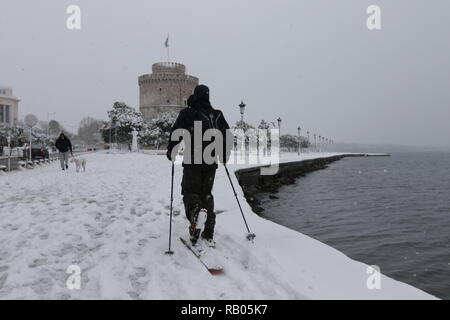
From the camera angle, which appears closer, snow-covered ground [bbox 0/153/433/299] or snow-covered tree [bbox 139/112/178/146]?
snow-covered ground [bbox 0/153/433/299]

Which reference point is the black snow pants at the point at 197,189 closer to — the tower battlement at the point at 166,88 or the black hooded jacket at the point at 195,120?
the black hooded jacket at the point at 195,120

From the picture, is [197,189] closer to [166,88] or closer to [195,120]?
[195,120]

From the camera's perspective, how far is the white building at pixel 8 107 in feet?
276

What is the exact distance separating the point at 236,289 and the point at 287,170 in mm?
30647

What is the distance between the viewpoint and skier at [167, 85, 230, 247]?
4836 mm

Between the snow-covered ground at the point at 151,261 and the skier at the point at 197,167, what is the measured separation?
1.53ft

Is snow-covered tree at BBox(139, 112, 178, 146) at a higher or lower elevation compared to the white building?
lower

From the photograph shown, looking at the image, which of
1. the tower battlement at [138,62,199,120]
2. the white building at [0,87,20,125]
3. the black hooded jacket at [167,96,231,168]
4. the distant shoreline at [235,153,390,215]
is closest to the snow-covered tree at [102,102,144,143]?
the tower battlement at [138,62,199,120]

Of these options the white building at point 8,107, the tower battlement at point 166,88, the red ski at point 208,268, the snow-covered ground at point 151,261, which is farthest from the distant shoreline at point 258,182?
the white building at point 8,107

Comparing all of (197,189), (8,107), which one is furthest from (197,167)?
(8,107)

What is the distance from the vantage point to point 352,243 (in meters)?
10.2

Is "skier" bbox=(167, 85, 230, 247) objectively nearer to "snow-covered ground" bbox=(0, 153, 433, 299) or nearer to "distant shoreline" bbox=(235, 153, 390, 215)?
"snow-covered ground" bbox=(0, 153, 433, 299)

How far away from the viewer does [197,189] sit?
4883 mm

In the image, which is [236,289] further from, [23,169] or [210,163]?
[23,169]
